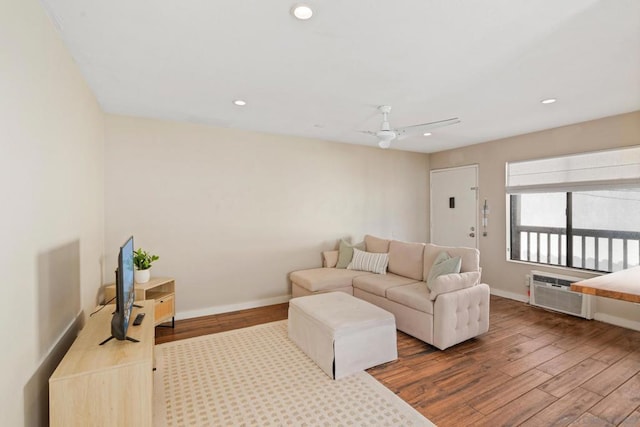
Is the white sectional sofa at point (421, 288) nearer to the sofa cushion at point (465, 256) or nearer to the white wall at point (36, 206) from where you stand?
the sofa cushion at point (465, 256)

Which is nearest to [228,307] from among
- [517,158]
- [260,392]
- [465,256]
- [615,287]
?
[260,392]

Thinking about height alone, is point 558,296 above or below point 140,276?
below

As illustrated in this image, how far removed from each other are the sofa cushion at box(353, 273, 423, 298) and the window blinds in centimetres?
239

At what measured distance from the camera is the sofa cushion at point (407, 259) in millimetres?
3988

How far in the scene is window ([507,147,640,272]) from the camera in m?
3.67

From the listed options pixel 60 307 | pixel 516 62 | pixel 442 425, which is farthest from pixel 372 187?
pixel 60 307

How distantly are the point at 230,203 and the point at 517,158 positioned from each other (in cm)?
430

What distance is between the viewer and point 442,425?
199cm

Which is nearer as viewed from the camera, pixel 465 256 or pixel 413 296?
pixel 413 296

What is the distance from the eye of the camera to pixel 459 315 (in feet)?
10.1

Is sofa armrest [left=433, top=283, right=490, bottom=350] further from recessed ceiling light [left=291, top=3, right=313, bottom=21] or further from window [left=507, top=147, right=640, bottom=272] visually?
recessed ceiling light [left=291, top=3, right=313, bottom=21]

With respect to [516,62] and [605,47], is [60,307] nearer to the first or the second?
[516,62]

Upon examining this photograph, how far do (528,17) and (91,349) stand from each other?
320 centimetres

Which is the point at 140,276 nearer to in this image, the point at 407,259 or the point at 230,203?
the point at 230,203
